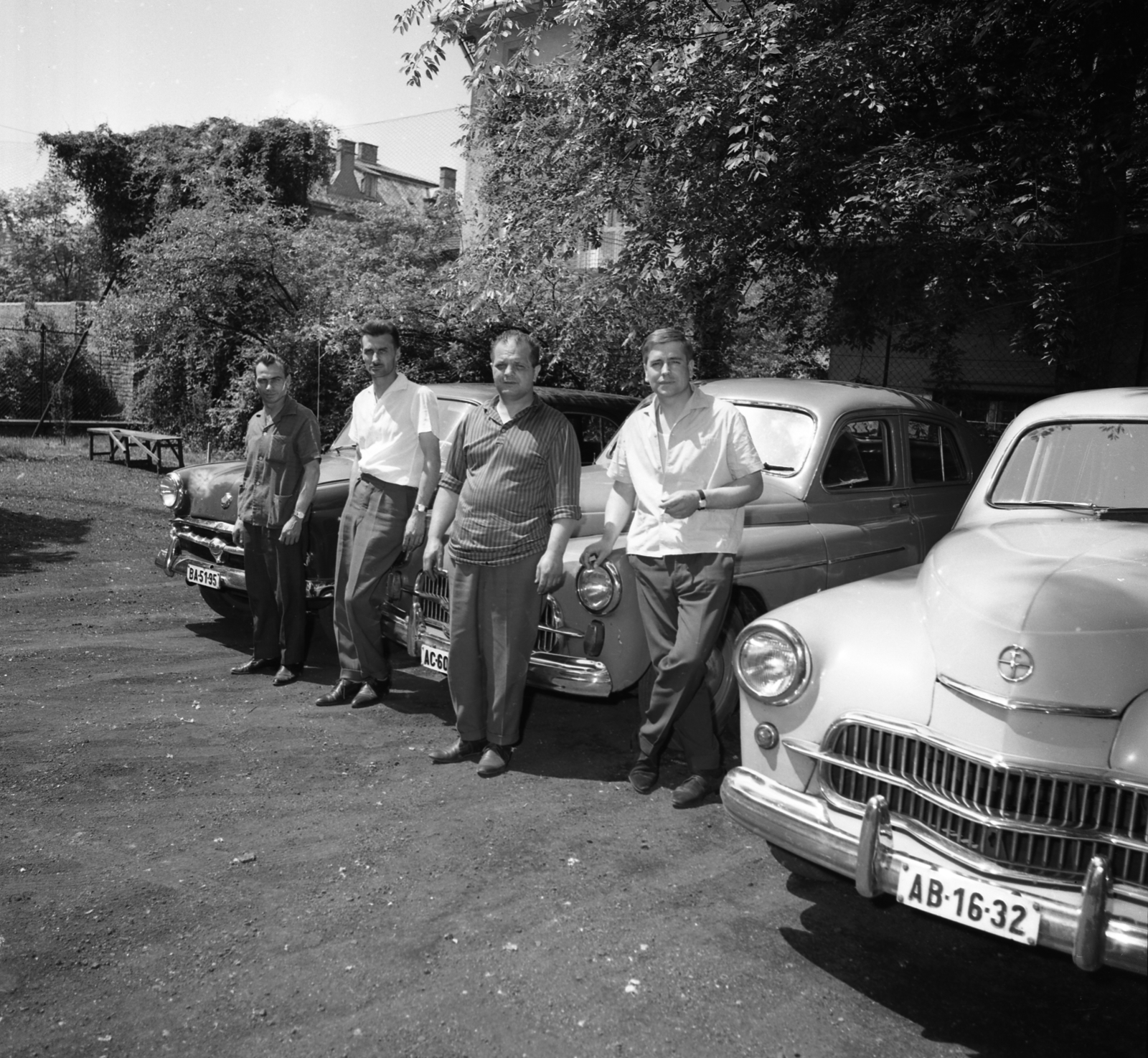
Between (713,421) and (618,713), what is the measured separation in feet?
7.10

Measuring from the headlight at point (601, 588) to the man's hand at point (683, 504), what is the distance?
0.56 meters

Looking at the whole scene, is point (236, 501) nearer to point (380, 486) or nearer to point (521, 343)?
point (380, 486)

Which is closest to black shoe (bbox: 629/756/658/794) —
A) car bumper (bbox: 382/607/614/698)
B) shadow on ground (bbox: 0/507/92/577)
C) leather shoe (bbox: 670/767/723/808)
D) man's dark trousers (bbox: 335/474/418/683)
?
leather shoe (bbox: 670/767/723/808)

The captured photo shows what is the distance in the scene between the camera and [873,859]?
115 inches

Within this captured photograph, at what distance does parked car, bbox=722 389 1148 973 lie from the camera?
272 cm

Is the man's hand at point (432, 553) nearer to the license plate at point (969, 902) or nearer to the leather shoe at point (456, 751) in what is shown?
the leather shoe at point (456, 751)

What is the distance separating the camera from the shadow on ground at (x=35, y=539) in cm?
892

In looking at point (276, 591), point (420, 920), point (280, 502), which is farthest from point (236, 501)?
point (420, 920)

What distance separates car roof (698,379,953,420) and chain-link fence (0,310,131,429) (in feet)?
56.6

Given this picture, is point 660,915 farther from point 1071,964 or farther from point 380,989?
point 1071,964

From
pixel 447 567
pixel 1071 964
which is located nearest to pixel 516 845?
pixel 447 567

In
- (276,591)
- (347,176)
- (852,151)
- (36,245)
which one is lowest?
(276,591)

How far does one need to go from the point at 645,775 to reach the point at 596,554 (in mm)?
989

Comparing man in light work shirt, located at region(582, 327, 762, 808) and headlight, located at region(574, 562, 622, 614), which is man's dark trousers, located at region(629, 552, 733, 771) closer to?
man in light work shirt, located at region(582, 327, 762, 808)
